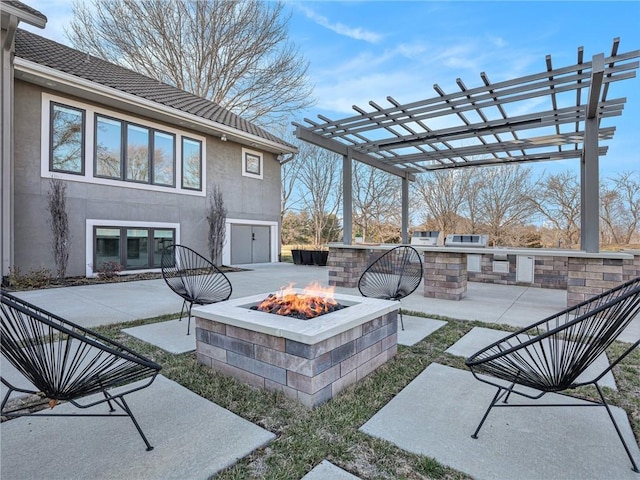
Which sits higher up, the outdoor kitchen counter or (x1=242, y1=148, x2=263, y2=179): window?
(x1=242, y1=148, x2=263, y2=179): window

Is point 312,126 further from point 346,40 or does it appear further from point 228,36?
point 228,36

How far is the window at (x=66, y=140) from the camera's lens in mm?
7164

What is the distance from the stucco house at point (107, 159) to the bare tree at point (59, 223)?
18 centimetres

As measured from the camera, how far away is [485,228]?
44.9 feet

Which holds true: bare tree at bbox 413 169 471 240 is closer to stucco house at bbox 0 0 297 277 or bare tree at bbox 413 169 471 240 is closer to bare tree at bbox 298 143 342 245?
bare tree at bbox 298 143 342 245

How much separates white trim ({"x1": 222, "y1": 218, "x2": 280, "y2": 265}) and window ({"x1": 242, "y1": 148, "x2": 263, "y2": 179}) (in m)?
1.53

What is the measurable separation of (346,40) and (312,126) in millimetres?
3593

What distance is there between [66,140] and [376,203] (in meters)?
12.2

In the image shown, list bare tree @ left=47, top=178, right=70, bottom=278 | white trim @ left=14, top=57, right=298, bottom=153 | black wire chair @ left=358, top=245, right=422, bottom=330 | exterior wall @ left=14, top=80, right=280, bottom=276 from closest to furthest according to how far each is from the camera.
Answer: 1. black wire chair @ left=358, top=245, right=422, bottom=330
2. white trim @ left=14, top=57, right=298, bottom=153
3. exterior wall @ left=14, top=80, right=280, bottom=276
4. bare tree @ left=47, top=178, right=70, bottom=278

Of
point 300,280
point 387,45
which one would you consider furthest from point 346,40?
point 300,280

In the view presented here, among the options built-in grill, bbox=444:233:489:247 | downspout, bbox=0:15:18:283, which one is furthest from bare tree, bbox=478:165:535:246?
downspout, bbox=0:15:18:283

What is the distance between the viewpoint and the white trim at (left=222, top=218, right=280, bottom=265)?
1060 centimetres

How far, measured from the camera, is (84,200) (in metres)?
7.52

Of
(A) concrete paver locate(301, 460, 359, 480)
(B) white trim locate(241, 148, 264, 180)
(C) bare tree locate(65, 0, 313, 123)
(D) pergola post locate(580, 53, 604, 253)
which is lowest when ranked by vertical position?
(A) concrete paver locate(301, 460, 359, 480)
